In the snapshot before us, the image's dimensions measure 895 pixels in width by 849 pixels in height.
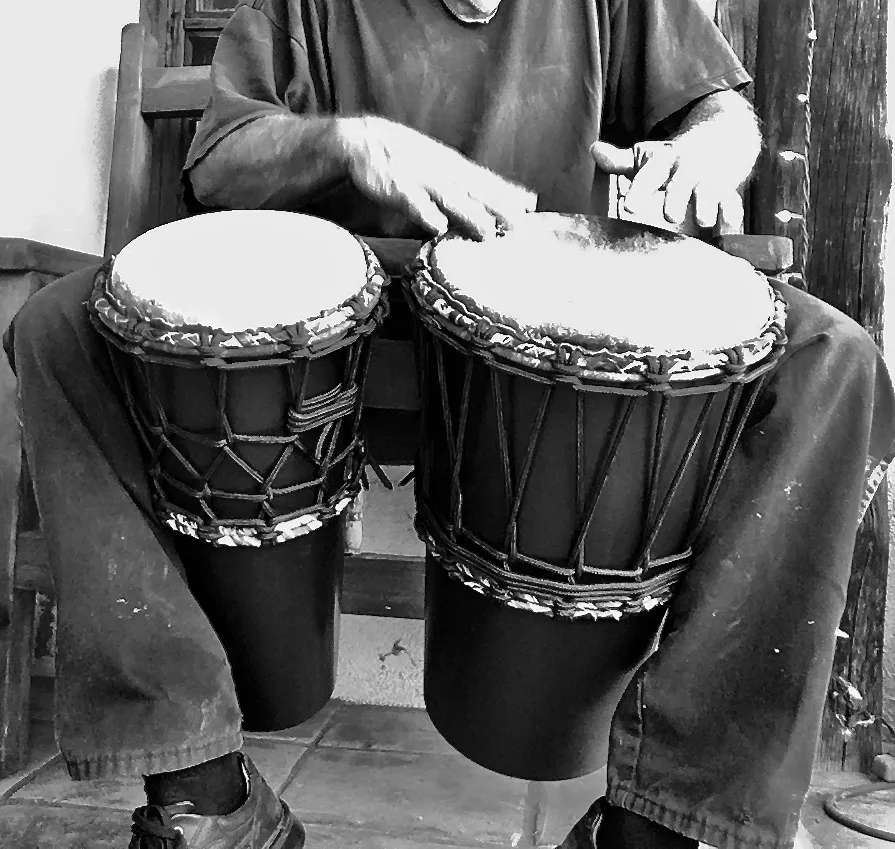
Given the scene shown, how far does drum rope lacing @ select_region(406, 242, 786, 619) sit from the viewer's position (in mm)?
621

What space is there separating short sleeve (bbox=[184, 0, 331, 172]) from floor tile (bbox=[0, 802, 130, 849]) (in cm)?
88

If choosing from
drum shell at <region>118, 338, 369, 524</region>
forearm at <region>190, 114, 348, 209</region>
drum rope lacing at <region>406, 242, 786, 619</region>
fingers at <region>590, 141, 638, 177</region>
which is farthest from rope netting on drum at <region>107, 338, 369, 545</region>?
fingers at <region>590, 141, 638, 177</region>

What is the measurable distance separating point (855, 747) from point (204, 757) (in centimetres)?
107

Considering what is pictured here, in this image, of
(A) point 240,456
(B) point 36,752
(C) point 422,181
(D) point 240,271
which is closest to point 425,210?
(C) point 422,181

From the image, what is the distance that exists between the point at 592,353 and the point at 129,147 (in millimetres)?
1088

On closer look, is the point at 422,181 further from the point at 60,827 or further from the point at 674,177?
the point at 60,827

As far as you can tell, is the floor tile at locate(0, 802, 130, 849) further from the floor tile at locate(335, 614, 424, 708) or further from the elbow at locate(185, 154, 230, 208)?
the elbow at locate(185, 154, 230, 208)

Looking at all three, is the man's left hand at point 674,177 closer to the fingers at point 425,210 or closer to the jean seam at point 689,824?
the fingers at point 425,210

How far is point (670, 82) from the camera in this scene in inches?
40.3

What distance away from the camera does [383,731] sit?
51.9 inches

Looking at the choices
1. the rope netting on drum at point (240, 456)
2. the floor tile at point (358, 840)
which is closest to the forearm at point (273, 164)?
Result: the rope netting on drum at point (240, 456)

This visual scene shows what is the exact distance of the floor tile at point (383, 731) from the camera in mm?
1259

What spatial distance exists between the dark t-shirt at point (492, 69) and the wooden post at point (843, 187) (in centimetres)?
32

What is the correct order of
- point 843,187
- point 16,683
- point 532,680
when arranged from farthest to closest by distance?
point 843,187, point 16,683, point 532,680
